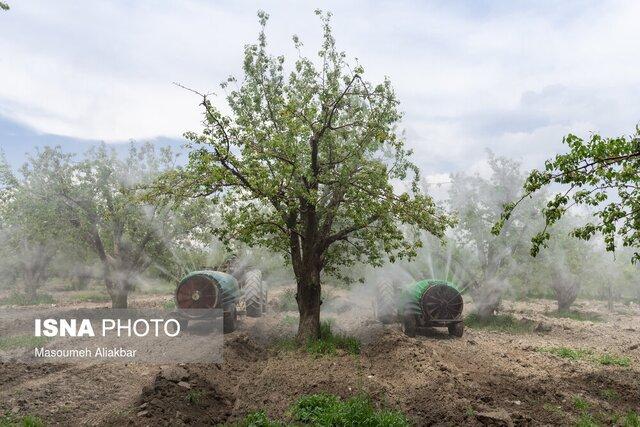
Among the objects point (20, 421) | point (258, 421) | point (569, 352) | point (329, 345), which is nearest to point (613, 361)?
point (569, 352)

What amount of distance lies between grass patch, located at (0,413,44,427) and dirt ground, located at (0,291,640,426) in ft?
1.04

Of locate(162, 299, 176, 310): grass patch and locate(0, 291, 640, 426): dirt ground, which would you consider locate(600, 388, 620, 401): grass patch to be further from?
locate(162, 299, 176, 310): grass patch

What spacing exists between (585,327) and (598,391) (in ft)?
43.0

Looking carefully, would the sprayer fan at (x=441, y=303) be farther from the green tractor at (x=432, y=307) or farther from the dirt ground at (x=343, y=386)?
the dirt ground at (x=343, y=386)

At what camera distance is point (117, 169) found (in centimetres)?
2245

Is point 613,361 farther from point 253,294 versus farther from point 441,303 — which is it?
point 253,294

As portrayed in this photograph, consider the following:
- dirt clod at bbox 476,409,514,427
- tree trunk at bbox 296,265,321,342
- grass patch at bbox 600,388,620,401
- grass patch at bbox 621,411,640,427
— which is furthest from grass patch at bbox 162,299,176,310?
grass patch at bbox 621,411,640,427

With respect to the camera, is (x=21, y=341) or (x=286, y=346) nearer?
(x=286, y=346)

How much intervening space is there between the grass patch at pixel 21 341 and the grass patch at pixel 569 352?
672 inches

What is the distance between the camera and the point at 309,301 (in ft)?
49.5

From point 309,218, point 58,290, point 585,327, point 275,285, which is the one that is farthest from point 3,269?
point 585,327

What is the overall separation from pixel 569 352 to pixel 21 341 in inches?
735

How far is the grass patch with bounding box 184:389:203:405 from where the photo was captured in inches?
372

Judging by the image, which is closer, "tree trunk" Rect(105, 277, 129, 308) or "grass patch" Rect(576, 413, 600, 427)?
"grass patch" Rect(576, 413, 600, 427)
